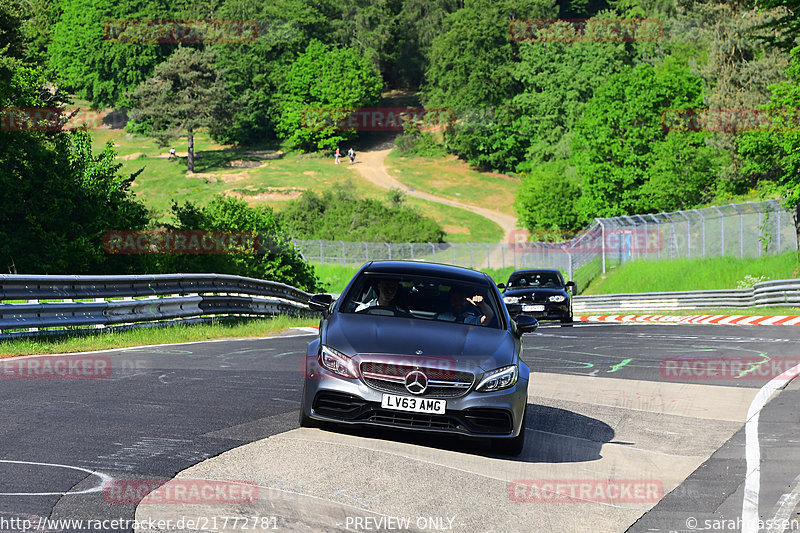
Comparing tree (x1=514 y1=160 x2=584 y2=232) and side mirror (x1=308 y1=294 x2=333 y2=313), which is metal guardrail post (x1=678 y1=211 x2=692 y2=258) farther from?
side mirror (x1=308 y1=294 x2=333 y2=313)

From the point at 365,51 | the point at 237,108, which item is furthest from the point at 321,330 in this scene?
the point at 365,51

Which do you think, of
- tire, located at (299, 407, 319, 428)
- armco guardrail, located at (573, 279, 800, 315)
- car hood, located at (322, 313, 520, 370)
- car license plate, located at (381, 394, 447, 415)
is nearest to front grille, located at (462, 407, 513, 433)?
car license plate, located at (381, 394, 447, 415)

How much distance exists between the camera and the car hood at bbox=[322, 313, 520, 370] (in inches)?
318

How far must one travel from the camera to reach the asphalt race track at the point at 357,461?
5.81m

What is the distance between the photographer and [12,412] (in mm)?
8484

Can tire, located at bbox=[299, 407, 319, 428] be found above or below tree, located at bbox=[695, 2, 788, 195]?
below

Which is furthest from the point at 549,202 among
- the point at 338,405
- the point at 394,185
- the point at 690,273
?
the point at 338,405

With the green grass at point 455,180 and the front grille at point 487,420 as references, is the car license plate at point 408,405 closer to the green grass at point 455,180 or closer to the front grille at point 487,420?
the front grille at point 487,420

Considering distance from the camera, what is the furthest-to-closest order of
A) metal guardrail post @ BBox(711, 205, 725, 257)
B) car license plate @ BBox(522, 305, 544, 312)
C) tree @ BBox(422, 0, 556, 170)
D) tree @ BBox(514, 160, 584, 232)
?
1. tree @ BBox(422, 0, 556, 170)
2. tree @ BBox(514, 160, 584, 232)
3. metal guardrail post @ BBox(711, 205, 725, 257)
4. car license plate @ BBox(522, 305, 544, 312)

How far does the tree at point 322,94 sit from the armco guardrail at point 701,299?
273 feet

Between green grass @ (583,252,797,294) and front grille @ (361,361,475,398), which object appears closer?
front grille @ (361,361,475,398)

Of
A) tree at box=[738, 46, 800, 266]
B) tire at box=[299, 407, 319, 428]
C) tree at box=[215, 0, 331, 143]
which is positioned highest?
tree at box=[215, 0, 331, 143]

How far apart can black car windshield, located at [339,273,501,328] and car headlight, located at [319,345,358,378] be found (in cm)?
98

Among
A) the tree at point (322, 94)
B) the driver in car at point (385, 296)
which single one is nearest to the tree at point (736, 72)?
the tree at point (322, 94)
